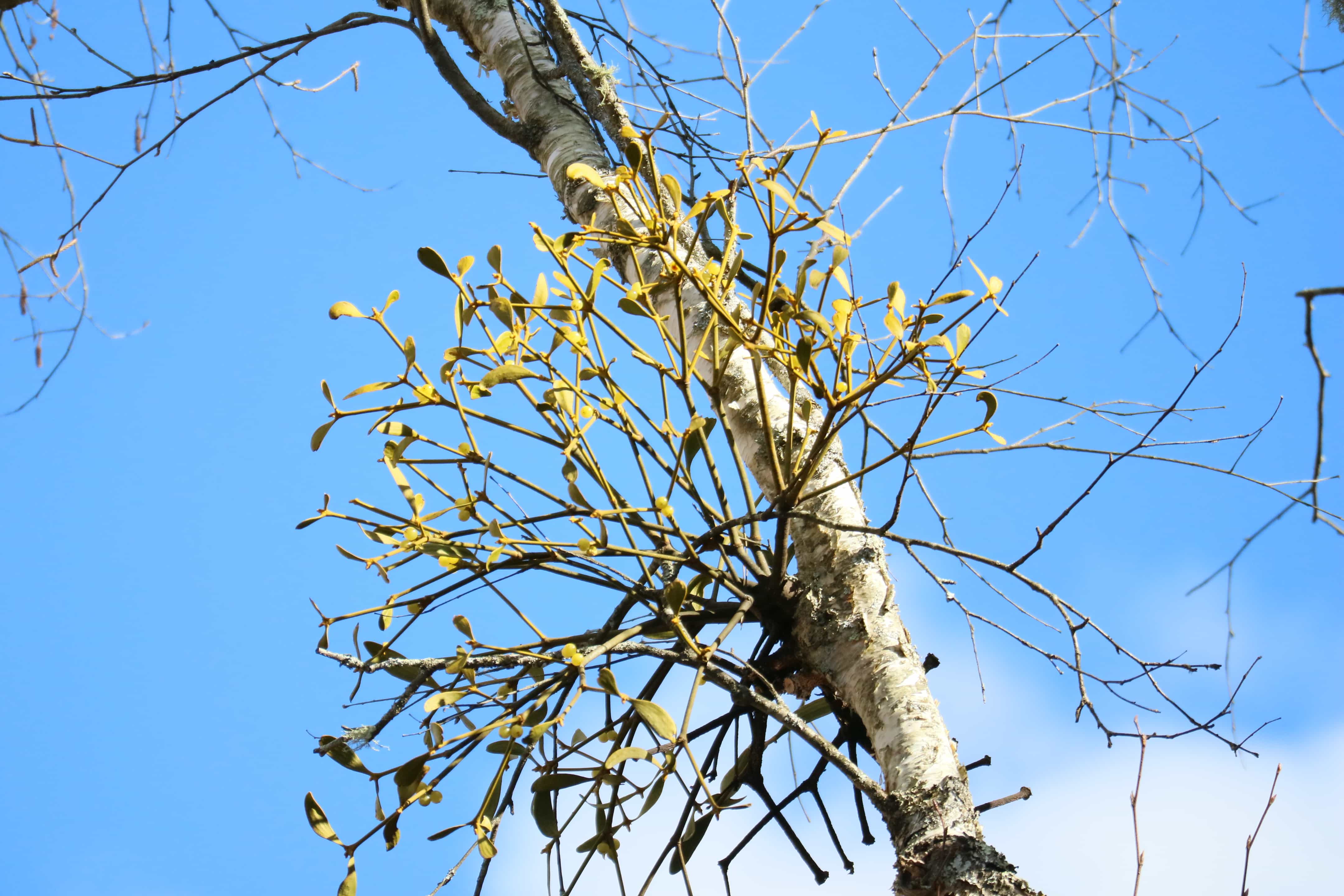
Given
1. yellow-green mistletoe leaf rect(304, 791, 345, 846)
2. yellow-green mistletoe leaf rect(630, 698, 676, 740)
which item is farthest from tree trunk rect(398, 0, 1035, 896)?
yellow-green mistletoe leaf rect(304, 791, 345, 846)

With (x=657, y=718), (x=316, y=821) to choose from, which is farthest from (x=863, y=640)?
(x=316, y=821)

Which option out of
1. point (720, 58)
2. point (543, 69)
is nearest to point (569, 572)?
point (720, 58)

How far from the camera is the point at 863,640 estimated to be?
0.81m

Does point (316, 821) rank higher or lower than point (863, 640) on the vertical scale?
lower

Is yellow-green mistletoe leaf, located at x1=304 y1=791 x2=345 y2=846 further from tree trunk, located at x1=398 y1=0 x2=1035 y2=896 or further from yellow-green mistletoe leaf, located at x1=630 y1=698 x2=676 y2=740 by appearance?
tree trunk, located at x1=398 y1=0 x2=1035 y2=896

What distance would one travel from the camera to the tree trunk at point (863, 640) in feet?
2.22

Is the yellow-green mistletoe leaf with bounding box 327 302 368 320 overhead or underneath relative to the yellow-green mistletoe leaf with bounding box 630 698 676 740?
overhead

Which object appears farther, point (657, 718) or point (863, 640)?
point (863, 640)

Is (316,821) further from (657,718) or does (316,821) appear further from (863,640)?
(863,640)

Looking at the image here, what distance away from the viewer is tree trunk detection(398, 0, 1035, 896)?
0.68m

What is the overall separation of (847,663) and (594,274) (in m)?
0.39

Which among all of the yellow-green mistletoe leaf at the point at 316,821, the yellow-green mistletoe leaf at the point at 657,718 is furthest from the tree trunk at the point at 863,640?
the yellow-green mistletoe leaf at the point at 316,821

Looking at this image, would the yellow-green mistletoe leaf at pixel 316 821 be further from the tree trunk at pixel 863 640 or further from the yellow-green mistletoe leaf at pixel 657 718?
the tree trunk at pixel 863 640

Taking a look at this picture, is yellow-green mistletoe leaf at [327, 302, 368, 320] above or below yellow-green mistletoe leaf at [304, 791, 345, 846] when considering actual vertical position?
above
